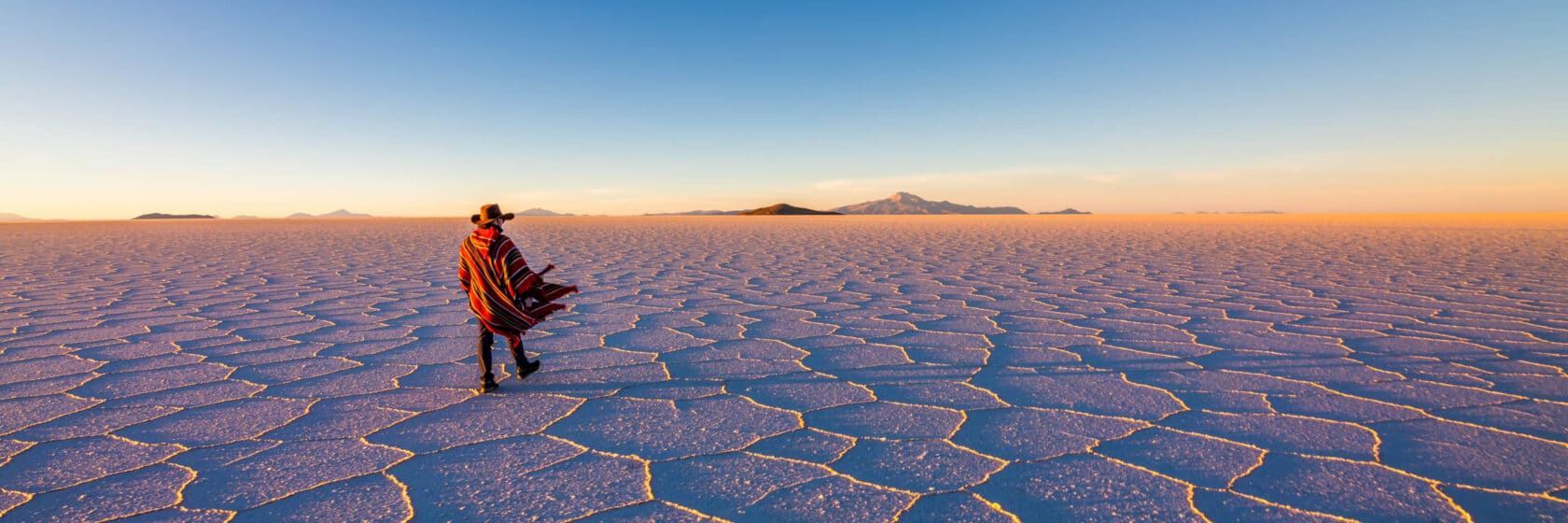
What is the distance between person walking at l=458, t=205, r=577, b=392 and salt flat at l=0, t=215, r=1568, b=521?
0.25 metres

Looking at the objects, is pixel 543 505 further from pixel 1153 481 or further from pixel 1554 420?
pixel 1554 420

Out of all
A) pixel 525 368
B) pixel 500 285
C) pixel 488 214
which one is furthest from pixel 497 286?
pixel 525 368

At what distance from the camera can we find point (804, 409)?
2.48m

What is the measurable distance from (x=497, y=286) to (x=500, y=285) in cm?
2

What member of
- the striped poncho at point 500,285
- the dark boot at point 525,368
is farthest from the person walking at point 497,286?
the dark boot at point 525,368

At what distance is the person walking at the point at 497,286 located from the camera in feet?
8.32

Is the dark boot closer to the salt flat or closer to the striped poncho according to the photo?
the salt flat

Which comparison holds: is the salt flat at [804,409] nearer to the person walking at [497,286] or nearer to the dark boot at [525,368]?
the dark boot at [525,368]

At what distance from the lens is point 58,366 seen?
3.02 metres

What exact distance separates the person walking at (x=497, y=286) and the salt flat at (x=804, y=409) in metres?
0.25

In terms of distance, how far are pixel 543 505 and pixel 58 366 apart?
2.69 meters

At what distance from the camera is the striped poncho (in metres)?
2.54

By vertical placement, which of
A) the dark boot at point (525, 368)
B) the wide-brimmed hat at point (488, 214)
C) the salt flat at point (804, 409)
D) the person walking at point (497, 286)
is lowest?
the salt flat at point (804, 409)

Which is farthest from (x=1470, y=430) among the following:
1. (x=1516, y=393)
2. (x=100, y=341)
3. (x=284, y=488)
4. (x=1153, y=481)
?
(x=100, y=341)
